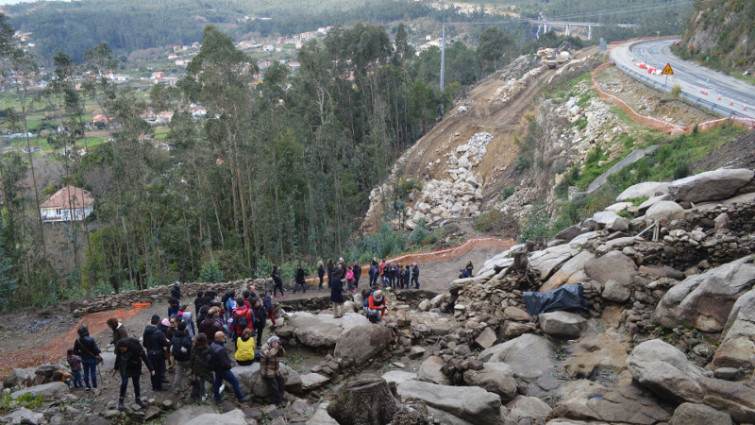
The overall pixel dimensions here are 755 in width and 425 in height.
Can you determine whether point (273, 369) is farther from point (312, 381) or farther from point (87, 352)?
point (87, 352)

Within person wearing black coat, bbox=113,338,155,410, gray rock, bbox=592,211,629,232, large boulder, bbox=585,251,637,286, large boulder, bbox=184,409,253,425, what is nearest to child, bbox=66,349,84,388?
person wearing black coat, bbox=113,338,155,410

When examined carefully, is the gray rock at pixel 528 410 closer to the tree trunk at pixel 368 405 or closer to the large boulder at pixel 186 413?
the tree trunk at pixel 368 405

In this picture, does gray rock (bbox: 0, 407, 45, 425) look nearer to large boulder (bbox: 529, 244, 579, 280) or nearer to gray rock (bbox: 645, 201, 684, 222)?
large boulder (bbox: 529, 244, 579, 280)

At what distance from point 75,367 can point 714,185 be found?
610 inches

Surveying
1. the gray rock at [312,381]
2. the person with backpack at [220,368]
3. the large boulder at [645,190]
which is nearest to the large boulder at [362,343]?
the gray rock at [312,381]

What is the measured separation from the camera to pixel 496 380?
9398mm

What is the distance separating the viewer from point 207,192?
33.2 m

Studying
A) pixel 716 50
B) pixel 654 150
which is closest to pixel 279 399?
pixel 654 150

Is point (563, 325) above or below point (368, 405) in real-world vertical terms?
below

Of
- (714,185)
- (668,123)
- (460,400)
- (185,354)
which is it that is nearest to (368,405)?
(460,400)

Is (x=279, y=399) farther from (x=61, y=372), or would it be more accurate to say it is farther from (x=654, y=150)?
(x=654, y=150)

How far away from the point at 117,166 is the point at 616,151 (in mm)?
27047

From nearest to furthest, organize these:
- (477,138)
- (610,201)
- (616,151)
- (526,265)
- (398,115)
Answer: (526,265) → (610,201) → (616,151) → (477,138) → (398,115)

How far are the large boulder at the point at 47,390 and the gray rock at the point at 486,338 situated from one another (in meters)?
8.56
